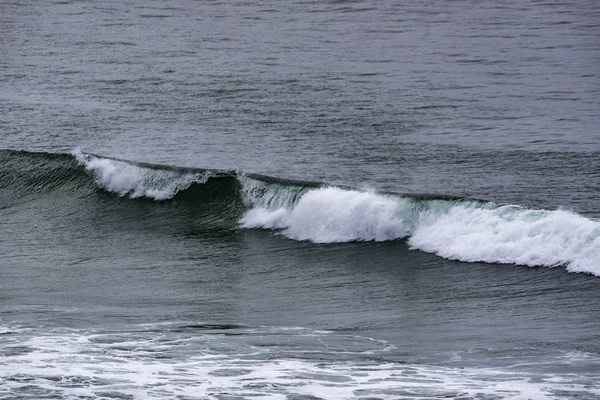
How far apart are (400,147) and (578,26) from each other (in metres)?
24.0

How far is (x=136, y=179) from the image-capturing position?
90.1 feet

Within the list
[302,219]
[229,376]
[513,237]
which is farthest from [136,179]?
[229,376]

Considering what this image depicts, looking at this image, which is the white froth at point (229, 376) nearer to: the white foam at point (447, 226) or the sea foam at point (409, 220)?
the white foam at point (447, 226)

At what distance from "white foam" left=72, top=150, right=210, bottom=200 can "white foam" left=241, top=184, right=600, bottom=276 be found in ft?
7.06

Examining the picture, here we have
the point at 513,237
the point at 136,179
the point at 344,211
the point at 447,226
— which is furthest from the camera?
the point at 136,179

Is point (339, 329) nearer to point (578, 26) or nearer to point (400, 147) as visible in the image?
point (400, 147)

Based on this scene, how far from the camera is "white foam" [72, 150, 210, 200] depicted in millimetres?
26797

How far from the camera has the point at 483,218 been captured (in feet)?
71.5

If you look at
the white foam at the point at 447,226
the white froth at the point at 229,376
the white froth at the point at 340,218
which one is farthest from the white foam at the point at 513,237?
the white froth at the point at 229,376

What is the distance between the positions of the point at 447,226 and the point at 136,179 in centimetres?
800

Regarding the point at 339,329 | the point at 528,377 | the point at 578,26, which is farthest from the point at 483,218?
the point at 578,26

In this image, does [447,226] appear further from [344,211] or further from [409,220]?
[344,211]

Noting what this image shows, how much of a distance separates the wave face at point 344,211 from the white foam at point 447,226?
0.7 inches

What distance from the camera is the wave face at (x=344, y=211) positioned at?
811 inches
